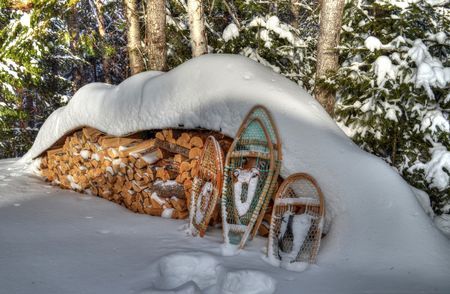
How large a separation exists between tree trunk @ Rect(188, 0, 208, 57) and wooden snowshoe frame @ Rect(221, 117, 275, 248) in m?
2.71

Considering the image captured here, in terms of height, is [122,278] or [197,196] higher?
[197,196]

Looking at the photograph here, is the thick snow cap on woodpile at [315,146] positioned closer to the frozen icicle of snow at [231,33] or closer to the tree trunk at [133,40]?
the frozen icicle of snow at [231,33]

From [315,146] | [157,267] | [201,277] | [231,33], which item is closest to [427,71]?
[315,146]

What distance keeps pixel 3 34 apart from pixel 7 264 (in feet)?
19.6

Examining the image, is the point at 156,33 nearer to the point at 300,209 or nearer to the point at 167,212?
the point at 167,212

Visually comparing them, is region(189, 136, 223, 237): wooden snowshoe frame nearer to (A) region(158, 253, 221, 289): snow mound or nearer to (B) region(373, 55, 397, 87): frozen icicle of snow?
(A) region(158, 253, 221, 289): snow mound

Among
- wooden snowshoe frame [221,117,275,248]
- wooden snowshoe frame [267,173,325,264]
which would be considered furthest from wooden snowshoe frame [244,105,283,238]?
wooden snowshoe frame [267,173,325,264]

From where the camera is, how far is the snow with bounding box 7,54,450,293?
8.95ft

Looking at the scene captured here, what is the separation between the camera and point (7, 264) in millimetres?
2828

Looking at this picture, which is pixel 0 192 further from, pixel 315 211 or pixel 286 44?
pixel 286 44

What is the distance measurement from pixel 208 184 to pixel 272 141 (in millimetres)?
840

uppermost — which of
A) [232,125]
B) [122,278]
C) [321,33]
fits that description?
[321,33]

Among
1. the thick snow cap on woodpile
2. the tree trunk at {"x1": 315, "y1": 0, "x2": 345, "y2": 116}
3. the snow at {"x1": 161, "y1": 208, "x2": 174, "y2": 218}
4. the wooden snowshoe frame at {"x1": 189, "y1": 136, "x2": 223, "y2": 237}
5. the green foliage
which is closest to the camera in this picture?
the thick snow cap on woodpile

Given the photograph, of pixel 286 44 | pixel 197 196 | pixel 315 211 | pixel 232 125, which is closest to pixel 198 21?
pixel 286 44
